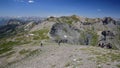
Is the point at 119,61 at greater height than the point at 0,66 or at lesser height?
greater

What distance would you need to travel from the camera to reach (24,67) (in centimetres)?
7275

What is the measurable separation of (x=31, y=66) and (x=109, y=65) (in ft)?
111

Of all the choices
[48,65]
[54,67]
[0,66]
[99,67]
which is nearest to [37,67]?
[48,65]

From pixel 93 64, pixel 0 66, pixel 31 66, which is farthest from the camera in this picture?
pixel 0 66

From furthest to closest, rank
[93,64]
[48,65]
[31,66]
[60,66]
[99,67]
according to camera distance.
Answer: [31,66], [48,65], [60,66], [93,64], [99,67]

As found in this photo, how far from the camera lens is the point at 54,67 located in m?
60.6

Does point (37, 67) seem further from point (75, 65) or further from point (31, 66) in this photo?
point (75, 65)

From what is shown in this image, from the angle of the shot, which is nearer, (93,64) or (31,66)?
(93,64)

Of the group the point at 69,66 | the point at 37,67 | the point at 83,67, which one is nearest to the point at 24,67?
the point at 37,67

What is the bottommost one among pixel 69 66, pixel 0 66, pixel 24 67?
pixel 0 66

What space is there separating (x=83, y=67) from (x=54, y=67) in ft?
44.9

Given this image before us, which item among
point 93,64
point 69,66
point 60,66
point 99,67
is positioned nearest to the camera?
point 99,67

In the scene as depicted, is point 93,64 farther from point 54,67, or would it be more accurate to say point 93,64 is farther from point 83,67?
point 54,67

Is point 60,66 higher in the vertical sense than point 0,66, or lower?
higher
